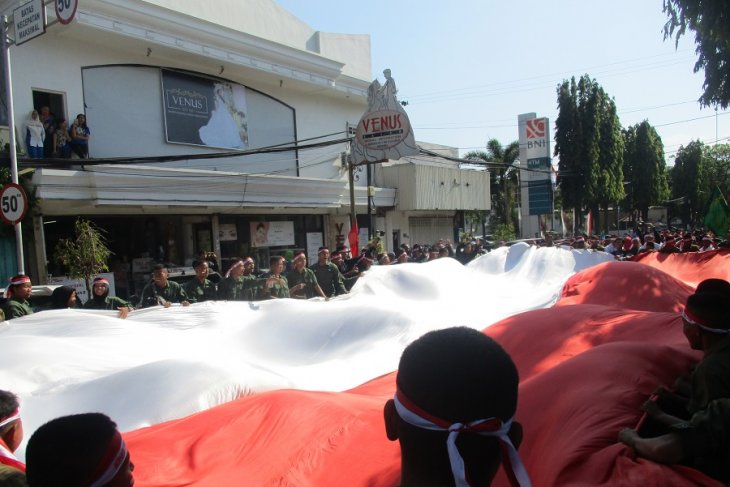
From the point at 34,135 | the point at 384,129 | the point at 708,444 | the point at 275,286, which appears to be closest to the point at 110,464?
the point at 708,444

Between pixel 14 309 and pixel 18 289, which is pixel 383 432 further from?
pixel 18 289

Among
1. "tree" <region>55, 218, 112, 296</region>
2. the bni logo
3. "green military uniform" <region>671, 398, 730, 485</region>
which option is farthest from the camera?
the bni logo

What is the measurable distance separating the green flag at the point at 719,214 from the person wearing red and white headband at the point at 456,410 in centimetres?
1463

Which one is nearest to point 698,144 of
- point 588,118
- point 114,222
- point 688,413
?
point 588,118

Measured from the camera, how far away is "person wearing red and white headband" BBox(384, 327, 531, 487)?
1047mm

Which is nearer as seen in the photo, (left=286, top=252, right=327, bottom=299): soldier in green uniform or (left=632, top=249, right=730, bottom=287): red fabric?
(left=286, top=252, right=327, bottom=299): soldier in green uniform

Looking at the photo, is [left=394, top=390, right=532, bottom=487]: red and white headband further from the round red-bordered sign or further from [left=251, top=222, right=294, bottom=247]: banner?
[left=251, top=222, right=294, bottom=247]: banner

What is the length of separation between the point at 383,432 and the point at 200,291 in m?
5.21

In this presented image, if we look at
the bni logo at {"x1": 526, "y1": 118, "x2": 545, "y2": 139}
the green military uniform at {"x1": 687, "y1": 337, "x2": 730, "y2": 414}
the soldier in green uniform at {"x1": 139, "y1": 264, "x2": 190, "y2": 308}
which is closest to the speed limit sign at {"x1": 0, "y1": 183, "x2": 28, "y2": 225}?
the soldier in green uniform at {"x1": 139, "y1": 264, "x2": 190, "y2": 308}

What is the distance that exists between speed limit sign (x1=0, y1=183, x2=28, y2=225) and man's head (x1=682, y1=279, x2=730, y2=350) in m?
7.39

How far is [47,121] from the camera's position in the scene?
1158cm

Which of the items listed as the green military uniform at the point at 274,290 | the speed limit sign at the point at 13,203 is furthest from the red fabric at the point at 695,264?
the speed limit sign at the point at 13,203

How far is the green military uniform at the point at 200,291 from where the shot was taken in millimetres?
7055

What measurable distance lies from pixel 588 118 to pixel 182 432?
27.8 m
